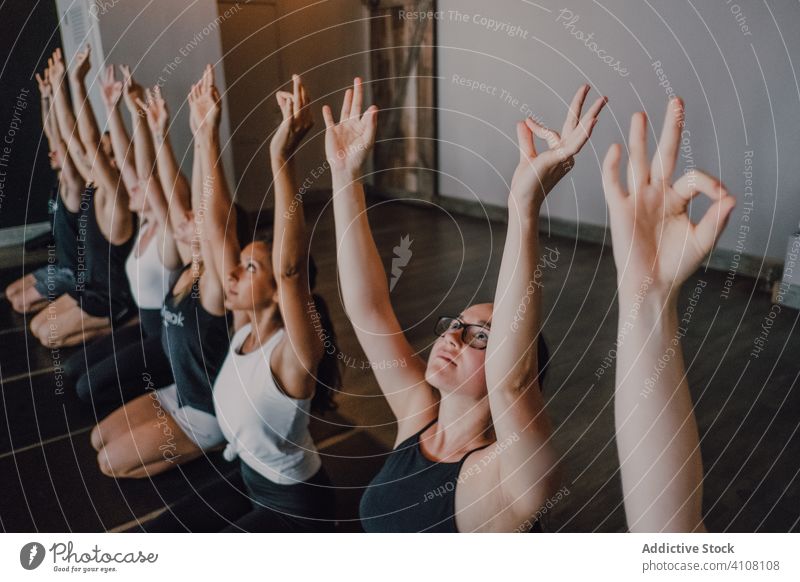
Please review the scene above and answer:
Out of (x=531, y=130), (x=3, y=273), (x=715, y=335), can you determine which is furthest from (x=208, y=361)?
(x=715, y=335)

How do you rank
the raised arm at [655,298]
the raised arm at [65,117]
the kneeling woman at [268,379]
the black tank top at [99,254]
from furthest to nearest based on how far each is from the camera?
the black tank top at [99,254] < the raised arm at [65,117] < the kneeling woman at [268,379] < the raised arm at [655,298]

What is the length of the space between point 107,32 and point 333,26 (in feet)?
0.92

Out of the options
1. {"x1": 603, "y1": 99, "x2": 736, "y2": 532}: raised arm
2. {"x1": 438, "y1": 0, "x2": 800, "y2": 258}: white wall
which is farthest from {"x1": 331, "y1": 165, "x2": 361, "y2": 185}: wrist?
{"x1": 603, "y1": 99, "x2": 736, "y2": 532}: raised arm

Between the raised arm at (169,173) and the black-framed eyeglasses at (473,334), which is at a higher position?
the raised arm at (169,173)

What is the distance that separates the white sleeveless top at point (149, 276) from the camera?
0.76 metres

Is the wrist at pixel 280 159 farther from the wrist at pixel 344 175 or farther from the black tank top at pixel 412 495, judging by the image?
the black tank top at pixel 412 495

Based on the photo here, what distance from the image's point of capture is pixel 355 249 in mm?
484

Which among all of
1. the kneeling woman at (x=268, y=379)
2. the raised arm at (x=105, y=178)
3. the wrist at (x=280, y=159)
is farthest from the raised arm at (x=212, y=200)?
the raised arm at (x=105, y=178)

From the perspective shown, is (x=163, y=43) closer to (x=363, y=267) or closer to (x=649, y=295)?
(x=363, y=267)

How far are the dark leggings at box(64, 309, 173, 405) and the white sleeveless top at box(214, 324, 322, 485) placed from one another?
0.18 meters

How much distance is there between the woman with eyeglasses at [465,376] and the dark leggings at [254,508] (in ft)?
0.30

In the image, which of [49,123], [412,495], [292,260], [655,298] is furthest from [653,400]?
[49,123]
